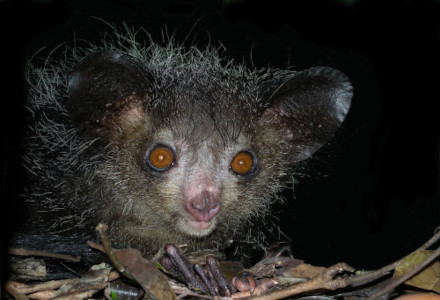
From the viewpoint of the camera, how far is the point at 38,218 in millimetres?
3926

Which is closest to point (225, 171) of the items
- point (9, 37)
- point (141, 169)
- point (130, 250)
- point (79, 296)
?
point (141, 169)

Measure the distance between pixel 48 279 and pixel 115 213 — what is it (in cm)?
81

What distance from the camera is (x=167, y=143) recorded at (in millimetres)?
3570

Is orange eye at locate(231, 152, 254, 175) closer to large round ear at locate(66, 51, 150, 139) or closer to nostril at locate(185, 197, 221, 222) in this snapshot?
nostril at locate(185, 197, 221, 222)

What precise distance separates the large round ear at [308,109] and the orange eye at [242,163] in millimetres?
362

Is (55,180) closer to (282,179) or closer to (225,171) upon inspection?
(225,171)

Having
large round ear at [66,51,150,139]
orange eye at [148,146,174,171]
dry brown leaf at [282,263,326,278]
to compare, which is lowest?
dry brown leaf at [282,263,326,278]

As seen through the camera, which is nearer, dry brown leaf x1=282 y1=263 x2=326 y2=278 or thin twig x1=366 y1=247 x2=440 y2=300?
thin twig x1=366 y1=247 x2=440 y2=300

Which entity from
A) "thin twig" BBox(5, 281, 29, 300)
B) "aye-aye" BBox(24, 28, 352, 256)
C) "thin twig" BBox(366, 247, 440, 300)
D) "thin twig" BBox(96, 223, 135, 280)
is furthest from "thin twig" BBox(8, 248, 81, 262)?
"thin twig" BBox(366, 247, 440, 300)

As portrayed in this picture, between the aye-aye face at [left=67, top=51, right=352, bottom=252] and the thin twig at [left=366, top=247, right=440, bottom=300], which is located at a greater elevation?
the aye-aye face at [left=67, top=51, right=352, bottom=252]

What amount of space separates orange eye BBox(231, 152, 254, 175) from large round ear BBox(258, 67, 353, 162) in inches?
14.3

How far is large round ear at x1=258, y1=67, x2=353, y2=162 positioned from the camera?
3871 mm

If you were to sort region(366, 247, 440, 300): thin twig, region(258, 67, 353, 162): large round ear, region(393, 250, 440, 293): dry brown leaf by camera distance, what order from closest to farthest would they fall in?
1. region(366, 247, 440, 300): thin twig
2. region(393, 250, 440, 293): dry brown leaf
3. region(258, 67, 353, 162): large round ear

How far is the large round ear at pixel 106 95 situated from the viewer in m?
3.37
